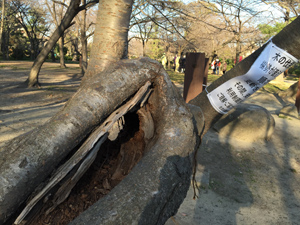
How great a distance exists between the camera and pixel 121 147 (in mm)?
2150

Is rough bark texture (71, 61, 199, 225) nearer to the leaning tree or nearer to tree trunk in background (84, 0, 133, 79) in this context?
the leaning tree

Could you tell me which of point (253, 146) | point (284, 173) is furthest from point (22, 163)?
point (253, 146)

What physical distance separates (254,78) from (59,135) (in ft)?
6.80

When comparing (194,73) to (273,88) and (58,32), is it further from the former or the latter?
(273,88)

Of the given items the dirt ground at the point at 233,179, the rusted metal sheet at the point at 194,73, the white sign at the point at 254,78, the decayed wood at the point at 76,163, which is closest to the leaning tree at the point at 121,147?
the decayed wood at the point at 76,163

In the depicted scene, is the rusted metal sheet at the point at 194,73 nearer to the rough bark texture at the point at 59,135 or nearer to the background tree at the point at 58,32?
the background tree at the point at 58,32

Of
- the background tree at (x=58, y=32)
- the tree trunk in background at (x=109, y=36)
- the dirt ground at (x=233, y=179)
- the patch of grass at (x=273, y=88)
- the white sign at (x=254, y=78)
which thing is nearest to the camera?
the tree trunk in background at (x=109, y=36)

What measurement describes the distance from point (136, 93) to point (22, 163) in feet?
3.04

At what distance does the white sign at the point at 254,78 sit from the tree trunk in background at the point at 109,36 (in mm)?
1238

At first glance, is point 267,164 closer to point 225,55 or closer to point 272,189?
point 272,189

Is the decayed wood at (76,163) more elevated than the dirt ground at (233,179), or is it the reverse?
the decayed wood at (76,163)

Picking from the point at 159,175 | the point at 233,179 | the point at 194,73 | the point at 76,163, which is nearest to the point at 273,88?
the point at 194,73

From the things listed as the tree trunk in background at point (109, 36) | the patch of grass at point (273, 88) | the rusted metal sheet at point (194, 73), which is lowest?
the patch of grass at point (273, 88)

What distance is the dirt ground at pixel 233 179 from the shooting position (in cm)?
313
